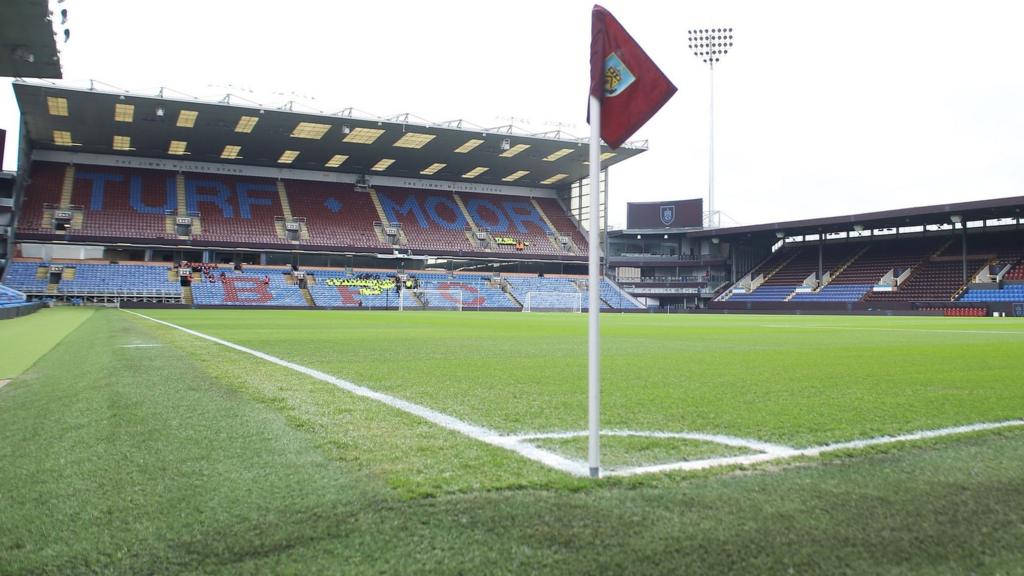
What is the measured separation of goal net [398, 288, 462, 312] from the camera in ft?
161

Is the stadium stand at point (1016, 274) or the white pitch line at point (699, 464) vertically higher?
the stadium stand at point (1016, 274)

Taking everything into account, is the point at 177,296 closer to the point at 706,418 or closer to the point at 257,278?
the point at 257,278

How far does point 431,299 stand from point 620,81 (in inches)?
1876

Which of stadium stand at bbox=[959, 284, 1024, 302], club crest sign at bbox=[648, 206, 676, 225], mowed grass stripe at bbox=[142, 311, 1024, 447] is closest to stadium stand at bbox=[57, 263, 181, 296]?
mowed grass stripe at bbox=[142, 311, 1024, 447]

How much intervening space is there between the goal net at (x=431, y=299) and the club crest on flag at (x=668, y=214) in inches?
840

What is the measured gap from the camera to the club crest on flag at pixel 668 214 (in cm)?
6084

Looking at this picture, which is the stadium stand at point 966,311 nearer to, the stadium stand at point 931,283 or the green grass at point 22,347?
the stadium stand at point 931,283

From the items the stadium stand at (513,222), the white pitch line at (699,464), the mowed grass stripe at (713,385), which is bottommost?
the mowed grass stripe at (713,385)

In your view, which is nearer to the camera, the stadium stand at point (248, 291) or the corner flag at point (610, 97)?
the corner flag at point (610, 97)

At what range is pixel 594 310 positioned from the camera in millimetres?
3059

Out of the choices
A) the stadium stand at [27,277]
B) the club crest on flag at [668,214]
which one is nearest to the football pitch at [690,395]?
the stadium stand at [27,277]

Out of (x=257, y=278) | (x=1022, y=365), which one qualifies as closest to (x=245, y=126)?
(x=257, y=278)

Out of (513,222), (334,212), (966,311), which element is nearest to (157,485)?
(966,311)

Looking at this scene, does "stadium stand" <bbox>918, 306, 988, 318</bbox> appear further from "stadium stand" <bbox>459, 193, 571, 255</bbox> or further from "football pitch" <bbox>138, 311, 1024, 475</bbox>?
"stadium stand" <bbox>459, 193, 571, 255</bbox>
